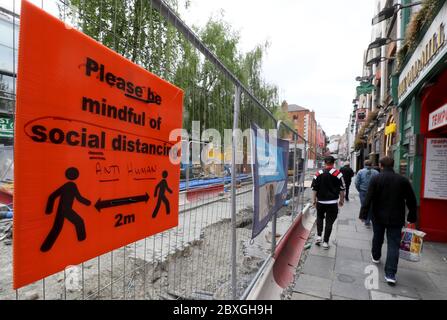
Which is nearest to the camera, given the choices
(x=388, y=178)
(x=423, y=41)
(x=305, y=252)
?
(x=388, y=178)

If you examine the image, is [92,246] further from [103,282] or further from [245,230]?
[245,230]

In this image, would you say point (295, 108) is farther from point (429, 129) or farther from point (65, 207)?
point (65, 207)

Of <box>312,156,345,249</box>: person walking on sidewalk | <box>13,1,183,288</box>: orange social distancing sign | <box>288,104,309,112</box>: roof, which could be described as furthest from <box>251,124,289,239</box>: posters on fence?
<box>288,104,309,112</box>: roof

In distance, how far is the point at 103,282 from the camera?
254 centimetres

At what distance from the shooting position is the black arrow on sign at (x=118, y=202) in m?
1.18

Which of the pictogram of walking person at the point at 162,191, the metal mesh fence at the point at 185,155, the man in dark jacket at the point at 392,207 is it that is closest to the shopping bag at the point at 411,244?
the man in dark jacket at the point at 392,207

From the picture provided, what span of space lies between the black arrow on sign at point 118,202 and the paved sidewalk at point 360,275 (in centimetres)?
297

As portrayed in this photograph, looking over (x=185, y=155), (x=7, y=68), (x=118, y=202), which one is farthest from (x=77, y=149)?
(x=185, y=155)

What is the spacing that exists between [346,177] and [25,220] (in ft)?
38.1

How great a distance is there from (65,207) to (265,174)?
7.87 ft

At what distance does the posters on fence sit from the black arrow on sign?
145 cm

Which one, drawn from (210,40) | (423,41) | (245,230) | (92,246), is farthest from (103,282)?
(210,40)

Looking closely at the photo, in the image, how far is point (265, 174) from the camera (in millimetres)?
3135
